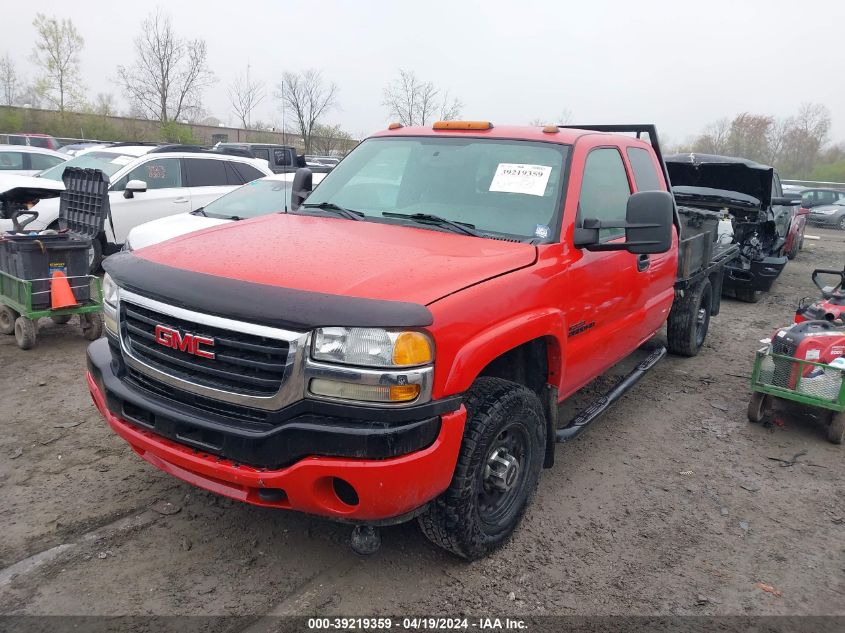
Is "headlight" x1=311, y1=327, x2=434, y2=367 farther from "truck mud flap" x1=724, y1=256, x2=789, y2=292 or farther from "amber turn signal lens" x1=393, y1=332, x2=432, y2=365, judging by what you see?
"truck mud flap" x1=724, y1=256, x2=789, y2=292

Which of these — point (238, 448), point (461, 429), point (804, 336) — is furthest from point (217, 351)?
point (804, 336)

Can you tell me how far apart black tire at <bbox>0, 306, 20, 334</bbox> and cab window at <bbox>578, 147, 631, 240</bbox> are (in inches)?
226

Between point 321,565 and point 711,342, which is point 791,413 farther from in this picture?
point 321,565

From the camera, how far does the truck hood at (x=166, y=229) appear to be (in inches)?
262

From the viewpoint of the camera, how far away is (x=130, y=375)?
2.93 m

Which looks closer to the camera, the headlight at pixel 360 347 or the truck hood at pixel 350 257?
the headlight at pixel 360 347

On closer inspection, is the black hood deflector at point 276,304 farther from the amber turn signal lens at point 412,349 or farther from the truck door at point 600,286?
the truck door at point 600,286

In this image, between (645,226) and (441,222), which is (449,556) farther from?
(645,226)

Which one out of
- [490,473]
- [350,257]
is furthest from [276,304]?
[490,473]

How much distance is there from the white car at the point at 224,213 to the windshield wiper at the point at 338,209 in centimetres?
259

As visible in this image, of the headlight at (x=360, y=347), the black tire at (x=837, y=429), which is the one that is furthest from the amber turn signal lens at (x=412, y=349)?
the black tire at (x=837, y=429)

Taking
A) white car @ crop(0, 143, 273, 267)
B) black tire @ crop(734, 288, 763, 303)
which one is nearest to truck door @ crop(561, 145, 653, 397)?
black tire @ crop(734, 288, 763, 303)

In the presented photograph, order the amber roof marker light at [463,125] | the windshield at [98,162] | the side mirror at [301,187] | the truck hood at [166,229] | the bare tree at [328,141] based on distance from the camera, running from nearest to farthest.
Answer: the amber roof marker light at [463,125] → the side mirror at [301,187] → the truck hood at [166,229] → the windshield at [98,162] → the bare tree at [328,141]

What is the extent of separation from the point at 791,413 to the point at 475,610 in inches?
148
